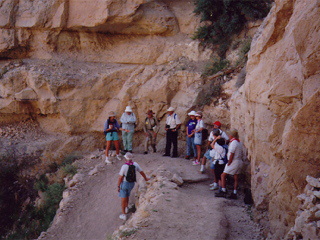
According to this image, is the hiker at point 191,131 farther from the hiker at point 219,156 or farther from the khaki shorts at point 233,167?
the khaki shorts at point 233,167

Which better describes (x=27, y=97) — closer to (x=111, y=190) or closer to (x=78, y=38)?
(x=78, y=38)

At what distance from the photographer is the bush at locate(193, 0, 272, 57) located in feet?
34.9

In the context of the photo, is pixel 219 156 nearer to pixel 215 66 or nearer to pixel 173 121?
pixel 173 121

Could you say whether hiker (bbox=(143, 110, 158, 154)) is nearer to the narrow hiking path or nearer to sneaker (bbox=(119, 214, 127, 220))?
the narrow hiking path

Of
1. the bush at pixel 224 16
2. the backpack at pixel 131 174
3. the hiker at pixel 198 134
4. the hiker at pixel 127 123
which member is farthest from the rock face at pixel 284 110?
the bush at pixel 224 16

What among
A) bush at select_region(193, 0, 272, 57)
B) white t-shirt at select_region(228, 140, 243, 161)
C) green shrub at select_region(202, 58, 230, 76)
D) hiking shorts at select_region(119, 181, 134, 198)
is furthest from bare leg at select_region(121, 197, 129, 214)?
bush at select_region(193, 0, 272, 57)

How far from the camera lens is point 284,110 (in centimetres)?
488

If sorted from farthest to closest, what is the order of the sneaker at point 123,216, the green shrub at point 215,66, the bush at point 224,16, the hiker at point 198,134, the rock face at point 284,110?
the green shrub at point 215,66 → the bush at point 224,16 → the hiker at point 198,134 → the sneaker at point 123,216 → the rock face at point 284,110

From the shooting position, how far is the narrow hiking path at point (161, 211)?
527 centimetres

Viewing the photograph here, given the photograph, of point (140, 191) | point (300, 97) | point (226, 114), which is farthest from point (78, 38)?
point (300, 97)

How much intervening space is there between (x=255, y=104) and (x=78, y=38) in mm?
8138

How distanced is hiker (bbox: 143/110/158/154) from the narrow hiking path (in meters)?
0.55

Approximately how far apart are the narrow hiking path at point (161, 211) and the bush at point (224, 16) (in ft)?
15.5

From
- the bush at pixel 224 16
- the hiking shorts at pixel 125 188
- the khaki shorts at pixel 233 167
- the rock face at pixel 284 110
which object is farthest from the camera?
the bush at pixel 224 16
